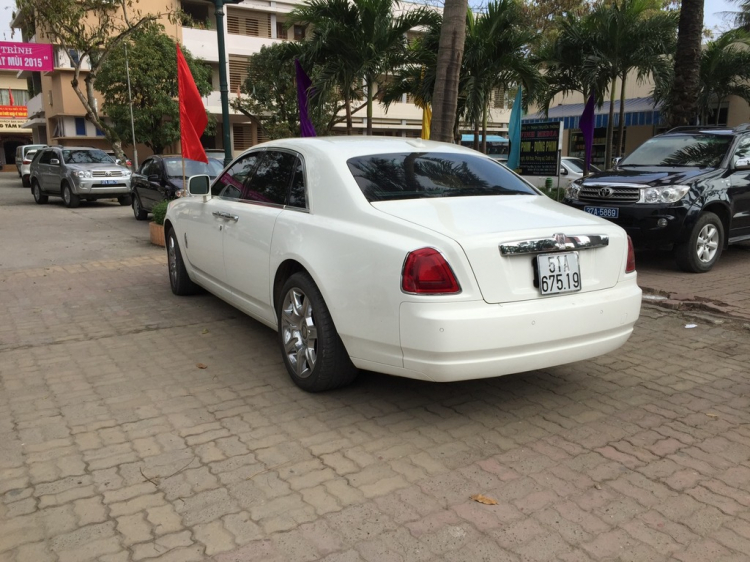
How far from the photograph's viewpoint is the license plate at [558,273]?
355cm

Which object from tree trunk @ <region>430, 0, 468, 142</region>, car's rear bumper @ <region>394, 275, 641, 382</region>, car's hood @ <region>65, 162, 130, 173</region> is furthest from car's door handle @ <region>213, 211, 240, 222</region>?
car's hood @ <region>65, 162, 130, 173</region>

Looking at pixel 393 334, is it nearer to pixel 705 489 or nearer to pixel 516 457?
pixel 516 457

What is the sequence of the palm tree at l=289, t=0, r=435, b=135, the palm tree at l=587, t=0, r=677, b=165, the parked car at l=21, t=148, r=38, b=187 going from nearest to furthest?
1. the palm tree at l=289, t=0, r=435, b=135
2. the palm tree at l=587, t=0, r=677, b=165
3. the parked car at l=21, t=148, r=38, b=187

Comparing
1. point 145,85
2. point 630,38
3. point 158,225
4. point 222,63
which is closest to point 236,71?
point 145,85

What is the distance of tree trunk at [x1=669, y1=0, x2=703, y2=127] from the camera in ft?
34.9

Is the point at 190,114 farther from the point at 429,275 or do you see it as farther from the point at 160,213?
the point at 429,275

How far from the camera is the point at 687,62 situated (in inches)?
431

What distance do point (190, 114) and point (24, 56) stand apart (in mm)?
22797

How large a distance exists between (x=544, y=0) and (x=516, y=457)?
87.7 feet

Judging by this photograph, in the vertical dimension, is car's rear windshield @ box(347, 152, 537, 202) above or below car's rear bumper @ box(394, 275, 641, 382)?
above

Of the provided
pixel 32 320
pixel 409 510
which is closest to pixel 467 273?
pixel 409 510

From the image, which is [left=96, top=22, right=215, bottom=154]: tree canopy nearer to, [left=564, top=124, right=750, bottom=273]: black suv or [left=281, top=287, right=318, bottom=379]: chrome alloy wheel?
[left=564, top=124, right=750, bottom=273]: black suv

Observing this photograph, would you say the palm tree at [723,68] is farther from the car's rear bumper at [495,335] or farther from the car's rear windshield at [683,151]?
the car's rear bumper at [495,335]

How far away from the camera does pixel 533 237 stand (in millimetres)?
3539
